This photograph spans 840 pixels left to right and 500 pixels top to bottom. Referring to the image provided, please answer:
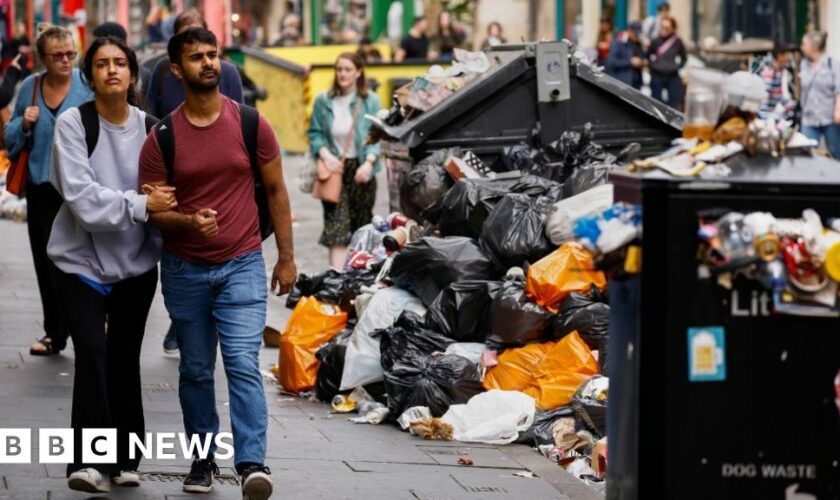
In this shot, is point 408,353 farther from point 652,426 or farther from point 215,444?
point 652,426

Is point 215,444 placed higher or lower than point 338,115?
lower

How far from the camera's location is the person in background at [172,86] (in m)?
9.72

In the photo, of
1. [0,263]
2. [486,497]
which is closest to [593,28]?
[0,263]

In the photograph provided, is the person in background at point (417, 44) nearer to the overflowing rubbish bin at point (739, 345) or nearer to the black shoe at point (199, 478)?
the black shoe at point (199, 478)

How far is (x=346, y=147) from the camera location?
42.2ft

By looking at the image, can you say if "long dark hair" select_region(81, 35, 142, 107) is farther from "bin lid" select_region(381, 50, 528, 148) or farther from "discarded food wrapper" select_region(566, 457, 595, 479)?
"bin lid" select_region(381, 50, 528, 148)

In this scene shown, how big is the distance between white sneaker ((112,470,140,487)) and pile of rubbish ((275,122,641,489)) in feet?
5.63

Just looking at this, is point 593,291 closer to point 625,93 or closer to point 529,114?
point 529,114

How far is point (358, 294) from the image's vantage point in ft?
31.9

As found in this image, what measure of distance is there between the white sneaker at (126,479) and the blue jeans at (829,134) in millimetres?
13586

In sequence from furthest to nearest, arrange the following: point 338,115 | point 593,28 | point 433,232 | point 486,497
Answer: point 593,28
point 338,115
point 433,232
point 486,497

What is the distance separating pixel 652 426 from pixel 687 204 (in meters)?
0.60

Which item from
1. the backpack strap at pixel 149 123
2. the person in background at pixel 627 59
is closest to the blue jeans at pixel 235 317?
the backpack strap at pixel 149 123

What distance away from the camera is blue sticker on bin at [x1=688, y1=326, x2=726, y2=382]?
4.87 meters
